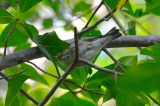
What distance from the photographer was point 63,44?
669 millimetres

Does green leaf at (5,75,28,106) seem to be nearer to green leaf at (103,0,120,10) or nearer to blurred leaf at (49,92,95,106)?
blurred leaf at (49,92,95,106)

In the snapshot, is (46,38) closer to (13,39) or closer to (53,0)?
(13,39)

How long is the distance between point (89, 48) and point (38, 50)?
11 centimetres

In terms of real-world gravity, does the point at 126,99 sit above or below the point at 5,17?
below

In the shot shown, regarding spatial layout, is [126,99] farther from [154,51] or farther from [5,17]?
[5,17]

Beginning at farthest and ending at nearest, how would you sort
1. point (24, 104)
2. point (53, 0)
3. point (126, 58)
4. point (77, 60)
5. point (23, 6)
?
point (53, 0) < point (24, 104) < point (126, 58) < point (23, 6) < point (77, 60)

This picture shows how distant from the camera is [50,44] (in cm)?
67

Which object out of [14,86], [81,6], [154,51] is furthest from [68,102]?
[81,6]

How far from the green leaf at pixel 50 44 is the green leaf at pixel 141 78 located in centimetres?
19

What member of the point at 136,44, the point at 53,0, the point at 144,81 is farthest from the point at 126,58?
the point at 53,0

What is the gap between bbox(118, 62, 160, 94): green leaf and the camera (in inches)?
19.1

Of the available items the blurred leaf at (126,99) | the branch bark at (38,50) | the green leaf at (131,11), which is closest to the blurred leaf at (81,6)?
the green leaf at (131,11)

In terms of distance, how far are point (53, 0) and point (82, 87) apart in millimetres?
823

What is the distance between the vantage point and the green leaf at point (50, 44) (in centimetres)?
67
